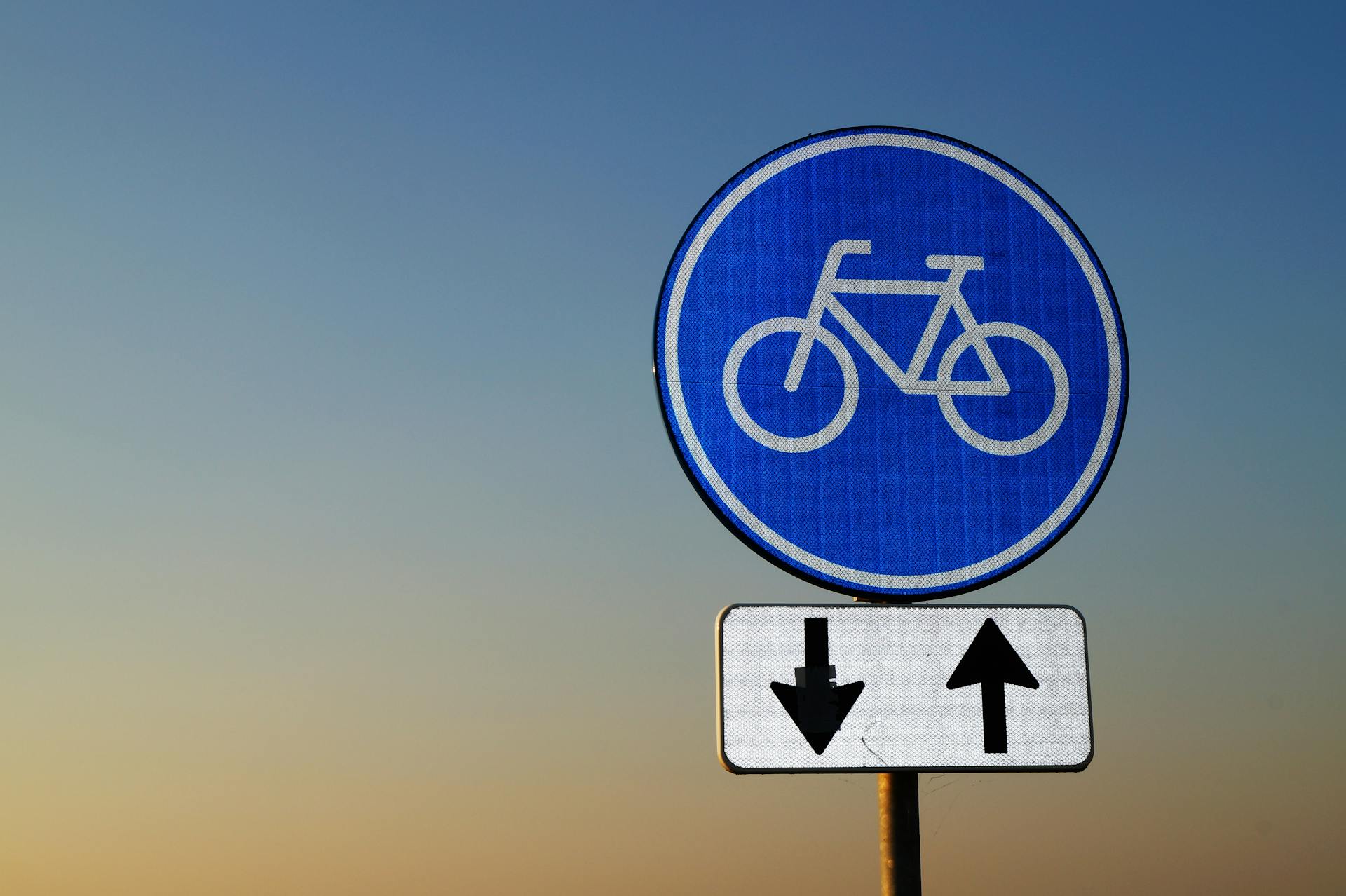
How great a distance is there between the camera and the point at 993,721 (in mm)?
4090

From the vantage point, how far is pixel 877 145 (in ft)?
14.2

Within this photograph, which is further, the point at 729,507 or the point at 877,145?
the point at 877,145

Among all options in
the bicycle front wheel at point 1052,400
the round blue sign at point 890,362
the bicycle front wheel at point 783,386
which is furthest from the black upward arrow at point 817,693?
the bicycle front wheel at point 1052,400

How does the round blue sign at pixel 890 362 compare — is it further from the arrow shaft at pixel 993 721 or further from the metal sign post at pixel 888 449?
the arrow shaft at pixel 993 721

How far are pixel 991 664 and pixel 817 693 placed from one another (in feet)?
1.58

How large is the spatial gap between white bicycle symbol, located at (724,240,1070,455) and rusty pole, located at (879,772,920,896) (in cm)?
92

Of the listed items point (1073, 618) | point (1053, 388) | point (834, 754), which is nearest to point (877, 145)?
point (1053, 388)

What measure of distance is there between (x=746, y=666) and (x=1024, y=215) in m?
1.48

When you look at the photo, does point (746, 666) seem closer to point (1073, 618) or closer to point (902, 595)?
point (902, 595)

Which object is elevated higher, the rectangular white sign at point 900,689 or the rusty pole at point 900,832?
the rectangular white sign at point 900,689

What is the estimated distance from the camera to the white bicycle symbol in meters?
4.09

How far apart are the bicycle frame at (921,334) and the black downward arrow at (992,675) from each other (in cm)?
64

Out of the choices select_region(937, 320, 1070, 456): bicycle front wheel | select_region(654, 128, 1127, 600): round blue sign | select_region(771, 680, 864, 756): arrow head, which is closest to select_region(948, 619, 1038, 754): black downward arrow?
select_region(654, 128, 1127, 600): round blue sign

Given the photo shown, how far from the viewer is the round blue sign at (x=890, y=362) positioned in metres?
4.05
